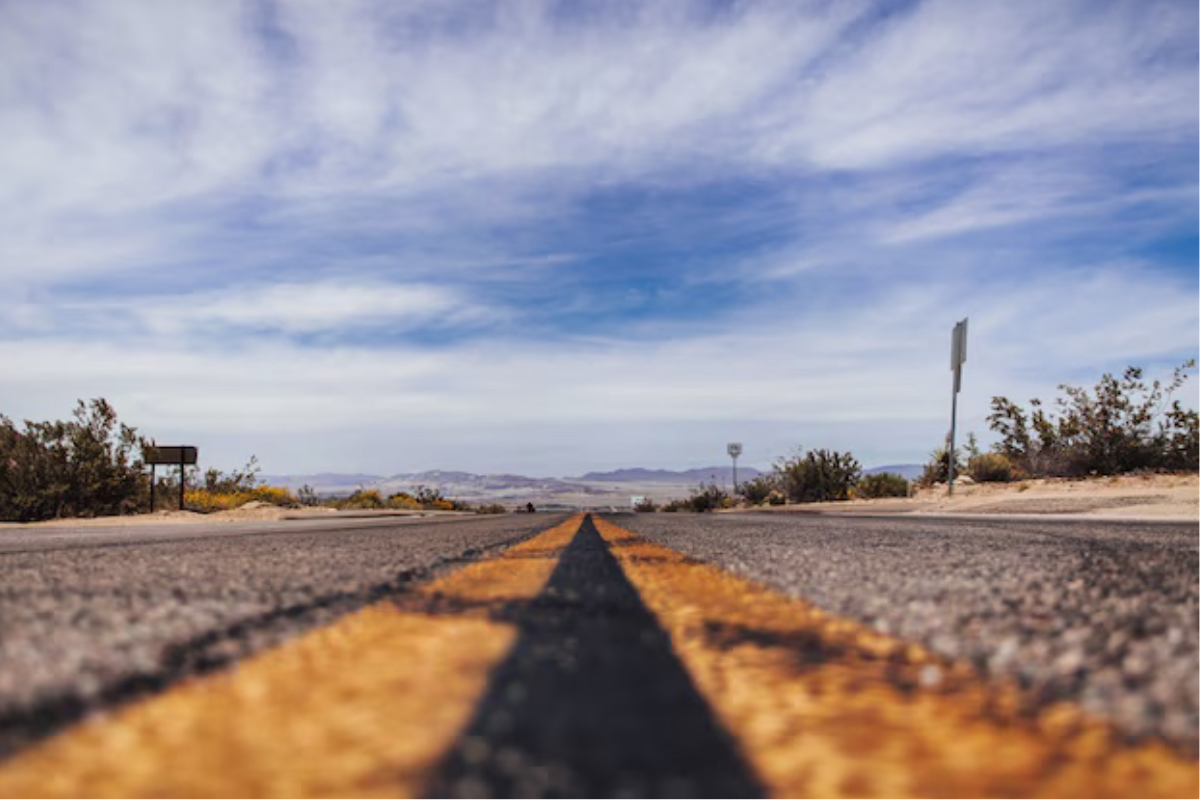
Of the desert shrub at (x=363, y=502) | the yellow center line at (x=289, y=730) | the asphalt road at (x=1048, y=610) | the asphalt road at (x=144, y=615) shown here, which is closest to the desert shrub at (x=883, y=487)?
the desert shrub at (x=363, y=502)

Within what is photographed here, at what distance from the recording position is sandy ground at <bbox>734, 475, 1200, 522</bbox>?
12391 millimetres

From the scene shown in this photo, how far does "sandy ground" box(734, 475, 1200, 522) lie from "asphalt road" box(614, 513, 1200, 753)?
304 inches

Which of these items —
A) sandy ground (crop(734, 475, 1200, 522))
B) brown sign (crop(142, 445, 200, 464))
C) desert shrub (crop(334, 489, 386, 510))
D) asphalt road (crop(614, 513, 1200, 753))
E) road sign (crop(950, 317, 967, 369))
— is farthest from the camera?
desert shrub (crop(334, 489, 386, 510))

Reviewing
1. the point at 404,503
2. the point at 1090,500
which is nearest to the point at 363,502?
the point at 404,503

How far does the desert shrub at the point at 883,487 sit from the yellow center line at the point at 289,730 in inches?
1256

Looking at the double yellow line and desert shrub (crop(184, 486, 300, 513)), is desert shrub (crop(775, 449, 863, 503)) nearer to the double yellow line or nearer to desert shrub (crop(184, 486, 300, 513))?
desert shrub (crop(184, 486, 300, 513))

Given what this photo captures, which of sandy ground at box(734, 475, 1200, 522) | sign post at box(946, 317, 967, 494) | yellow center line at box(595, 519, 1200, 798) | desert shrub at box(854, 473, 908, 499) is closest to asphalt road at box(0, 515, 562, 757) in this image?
yellow center line at box(595, 519, 1200, 798)

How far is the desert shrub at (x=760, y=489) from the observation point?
1556 inches

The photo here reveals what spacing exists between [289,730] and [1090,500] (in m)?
16.4

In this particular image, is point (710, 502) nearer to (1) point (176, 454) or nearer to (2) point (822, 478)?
(2) point (822, 478)

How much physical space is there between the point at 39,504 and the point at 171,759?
83.8 ft

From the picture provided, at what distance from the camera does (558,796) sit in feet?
2.64

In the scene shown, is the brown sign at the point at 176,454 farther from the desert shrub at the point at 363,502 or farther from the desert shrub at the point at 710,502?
the desert shrub at the point at 710,502

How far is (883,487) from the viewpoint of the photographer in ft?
105
